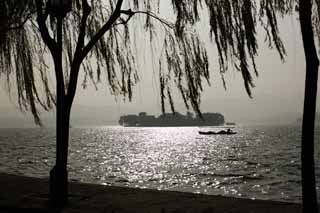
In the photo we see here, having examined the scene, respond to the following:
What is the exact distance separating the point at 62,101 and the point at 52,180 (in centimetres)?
133

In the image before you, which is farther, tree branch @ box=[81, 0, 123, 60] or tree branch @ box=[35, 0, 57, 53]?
tree branch @ box=[35, 0, 57, 53]

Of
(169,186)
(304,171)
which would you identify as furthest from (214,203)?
(169,186)

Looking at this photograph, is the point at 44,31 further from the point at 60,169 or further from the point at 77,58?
the point at 60,169

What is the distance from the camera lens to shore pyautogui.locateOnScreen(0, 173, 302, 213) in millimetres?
6199

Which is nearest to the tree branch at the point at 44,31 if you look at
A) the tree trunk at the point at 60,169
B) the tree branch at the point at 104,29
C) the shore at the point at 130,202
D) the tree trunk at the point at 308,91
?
the tree branch at the point at 104,29

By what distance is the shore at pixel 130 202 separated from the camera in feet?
20.3

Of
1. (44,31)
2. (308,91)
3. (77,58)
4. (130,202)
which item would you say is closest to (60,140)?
(77,58)

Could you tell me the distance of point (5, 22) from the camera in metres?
7.59

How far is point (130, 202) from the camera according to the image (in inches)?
269

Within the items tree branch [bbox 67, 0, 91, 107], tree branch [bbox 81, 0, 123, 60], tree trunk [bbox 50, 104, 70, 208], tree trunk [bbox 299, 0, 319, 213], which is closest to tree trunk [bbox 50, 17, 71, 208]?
tree trunk [bbox 50, 104, 70, 208]

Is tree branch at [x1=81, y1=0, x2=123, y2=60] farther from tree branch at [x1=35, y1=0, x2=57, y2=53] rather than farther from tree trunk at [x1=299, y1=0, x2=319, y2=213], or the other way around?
tree trunk at [x1=299, y1=0, x2=319, y2=213]

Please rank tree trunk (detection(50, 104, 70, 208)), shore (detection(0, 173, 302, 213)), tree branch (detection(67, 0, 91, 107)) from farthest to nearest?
tree branch (detection(67, 0, 91, 107)) < tree trunk (detection(50, 104, 70, 208)) < shore (detection(0, 173, 302, 213))

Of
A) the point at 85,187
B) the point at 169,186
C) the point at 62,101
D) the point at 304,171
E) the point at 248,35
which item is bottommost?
the point at 169,186

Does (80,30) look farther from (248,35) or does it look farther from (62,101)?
(248,35)
